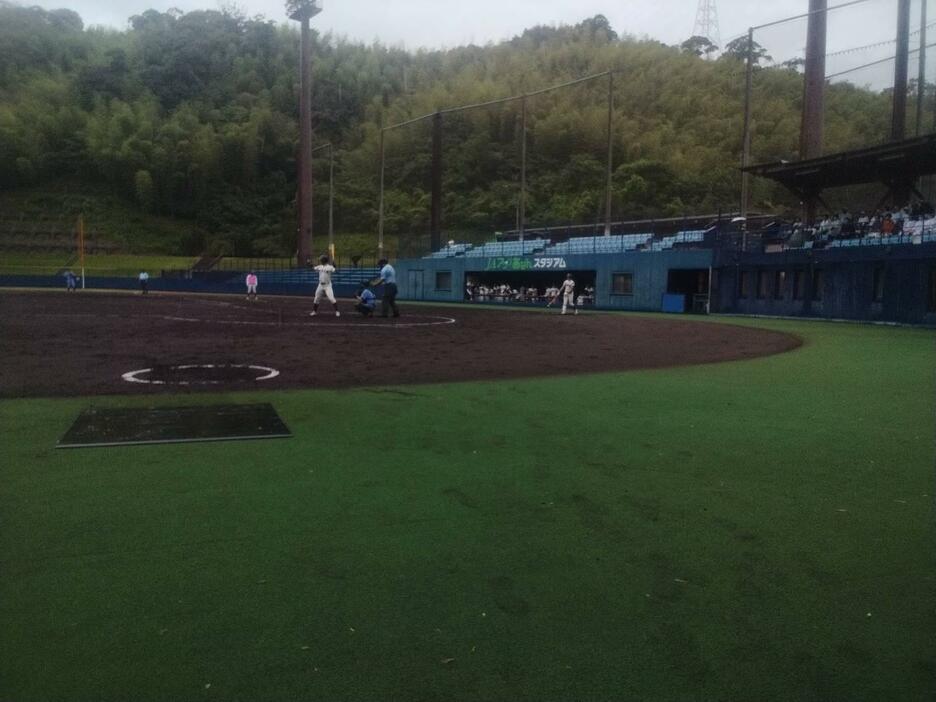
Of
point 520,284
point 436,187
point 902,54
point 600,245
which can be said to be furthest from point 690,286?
point 436,187

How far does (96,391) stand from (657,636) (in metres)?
7.22

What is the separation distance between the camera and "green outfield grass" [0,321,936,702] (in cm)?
264

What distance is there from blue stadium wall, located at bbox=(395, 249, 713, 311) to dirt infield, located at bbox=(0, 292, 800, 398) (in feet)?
39.2

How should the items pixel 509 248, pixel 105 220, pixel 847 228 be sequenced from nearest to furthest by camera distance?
pixel 847 228, pixel 509 248, pixel 105 220

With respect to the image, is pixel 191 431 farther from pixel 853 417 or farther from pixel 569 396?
pixel 853 417

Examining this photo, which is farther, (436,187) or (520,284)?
(436,187)

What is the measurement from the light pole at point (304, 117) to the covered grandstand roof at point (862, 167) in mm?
35481

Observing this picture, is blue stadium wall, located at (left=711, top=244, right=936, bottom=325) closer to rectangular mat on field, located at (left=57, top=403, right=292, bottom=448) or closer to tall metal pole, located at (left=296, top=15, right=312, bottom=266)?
rectangular mat on field, located at (left=57, top=403, right=292, bottom=448)

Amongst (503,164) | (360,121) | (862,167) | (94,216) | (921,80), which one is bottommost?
(862,167)

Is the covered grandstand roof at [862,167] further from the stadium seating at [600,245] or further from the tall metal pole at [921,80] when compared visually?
the stadium seating at [600,245]

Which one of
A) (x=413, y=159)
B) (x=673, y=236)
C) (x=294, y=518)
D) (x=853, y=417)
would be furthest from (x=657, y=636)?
(x=413, y=159)

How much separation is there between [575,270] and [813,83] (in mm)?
13241

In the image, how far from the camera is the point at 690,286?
34312mm

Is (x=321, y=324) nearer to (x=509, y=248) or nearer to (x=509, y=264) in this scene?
(x=509, y=264)
